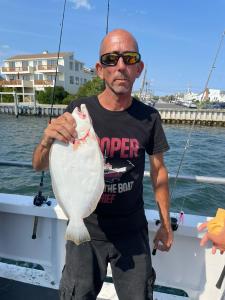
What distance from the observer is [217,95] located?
98.1 metres

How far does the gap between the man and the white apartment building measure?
59765 millimetres

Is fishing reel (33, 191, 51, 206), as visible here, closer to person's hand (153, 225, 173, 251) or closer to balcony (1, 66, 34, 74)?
person's hand (153, 225, 173, 251)

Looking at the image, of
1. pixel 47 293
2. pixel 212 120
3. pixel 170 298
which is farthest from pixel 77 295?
pixel 212 120

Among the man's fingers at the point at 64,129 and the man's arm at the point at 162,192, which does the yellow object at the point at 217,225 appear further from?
the man's fingers at the point at 64,129

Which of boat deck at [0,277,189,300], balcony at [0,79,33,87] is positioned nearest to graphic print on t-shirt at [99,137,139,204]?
boat deck at [0,277,189,300]

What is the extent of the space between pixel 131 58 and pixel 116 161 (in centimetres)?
70

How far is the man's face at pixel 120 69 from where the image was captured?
6.20 feet

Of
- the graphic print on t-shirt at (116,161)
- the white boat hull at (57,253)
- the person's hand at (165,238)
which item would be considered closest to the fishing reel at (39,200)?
the white boat hull at (57,253)

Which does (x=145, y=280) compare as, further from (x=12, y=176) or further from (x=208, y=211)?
(x=12, y=176)

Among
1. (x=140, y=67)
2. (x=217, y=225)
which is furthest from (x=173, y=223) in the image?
(x=140, y=67)

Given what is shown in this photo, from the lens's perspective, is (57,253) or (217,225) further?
(57,253)

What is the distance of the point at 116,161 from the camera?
202 centimetres

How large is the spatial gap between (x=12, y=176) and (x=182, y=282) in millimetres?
9043

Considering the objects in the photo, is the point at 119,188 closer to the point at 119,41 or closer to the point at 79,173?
the point at 79,173
